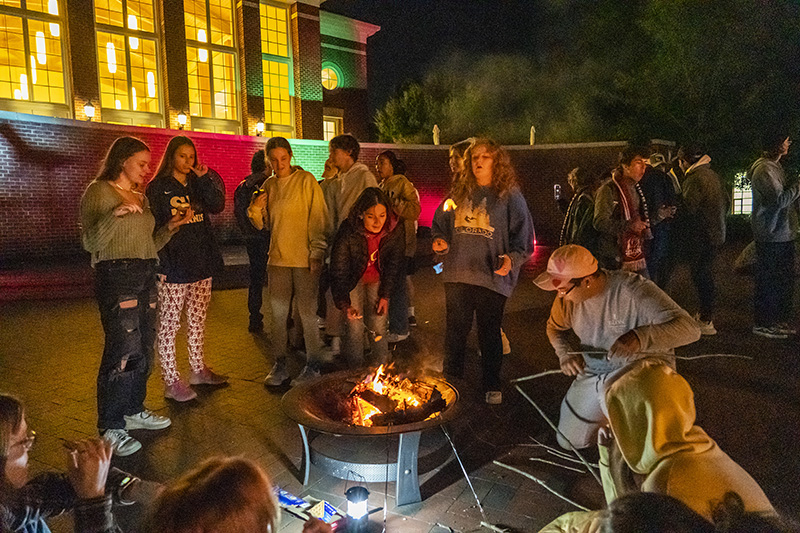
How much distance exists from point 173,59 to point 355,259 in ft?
53.1

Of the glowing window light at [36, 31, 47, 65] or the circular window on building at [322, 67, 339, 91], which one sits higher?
the circular window on building at [322, 67, 339, 91]

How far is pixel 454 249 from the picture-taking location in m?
4.74

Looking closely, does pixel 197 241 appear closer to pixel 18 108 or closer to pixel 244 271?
pixel 244 271

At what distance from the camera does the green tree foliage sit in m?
21.4

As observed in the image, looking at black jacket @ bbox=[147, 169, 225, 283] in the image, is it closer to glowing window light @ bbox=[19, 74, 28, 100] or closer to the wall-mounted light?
the wall-mounted light

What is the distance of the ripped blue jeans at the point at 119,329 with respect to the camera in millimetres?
3770

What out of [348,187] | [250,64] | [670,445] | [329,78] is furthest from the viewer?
[329,78]

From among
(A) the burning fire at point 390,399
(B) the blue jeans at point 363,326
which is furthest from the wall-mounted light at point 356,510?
(B) the blue jeans at point 363,326

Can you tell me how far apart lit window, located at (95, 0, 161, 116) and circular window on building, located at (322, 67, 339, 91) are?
836 cm

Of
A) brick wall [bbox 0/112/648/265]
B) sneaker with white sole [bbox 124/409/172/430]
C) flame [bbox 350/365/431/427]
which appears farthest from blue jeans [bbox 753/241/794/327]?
brick wall [bbox 0/112/648/265]

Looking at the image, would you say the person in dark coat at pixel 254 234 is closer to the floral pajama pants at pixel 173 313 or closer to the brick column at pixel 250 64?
the floral pajama pants at pixel 173 313

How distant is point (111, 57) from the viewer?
16969mm

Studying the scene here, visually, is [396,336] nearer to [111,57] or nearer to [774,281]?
[774,281]

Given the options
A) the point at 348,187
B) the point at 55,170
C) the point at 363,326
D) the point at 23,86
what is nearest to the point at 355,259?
the point at 363,326
